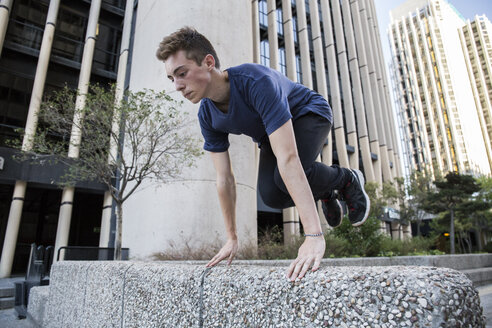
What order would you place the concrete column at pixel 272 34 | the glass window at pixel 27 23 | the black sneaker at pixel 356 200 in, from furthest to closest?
the concrete column at pixel 272 34, the glass window at pixel 27 23, the black sneaker at pixel 356 200

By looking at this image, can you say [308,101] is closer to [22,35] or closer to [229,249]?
[229,249]

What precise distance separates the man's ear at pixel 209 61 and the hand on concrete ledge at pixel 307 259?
1199 millimetres

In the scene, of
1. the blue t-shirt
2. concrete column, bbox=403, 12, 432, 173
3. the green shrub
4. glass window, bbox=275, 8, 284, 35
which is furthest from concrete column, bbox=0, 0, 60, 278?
concrete column, bbox=403, 12, 432, 173

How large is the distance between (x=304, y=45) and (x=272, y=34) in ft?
9.75

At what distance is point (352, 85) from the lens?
25062 millimetres

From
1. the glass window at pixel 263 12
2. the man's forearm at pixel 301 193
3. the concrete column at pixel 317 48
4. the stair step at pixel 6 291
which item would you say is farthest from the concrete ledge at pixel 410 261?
the glass window at pixel 263 12

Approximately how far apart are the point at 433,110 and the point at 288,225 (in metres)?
64.6

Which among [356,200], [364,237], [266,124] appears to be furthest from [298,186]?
[364,237]

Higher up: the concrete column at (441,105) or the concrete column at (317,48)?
the concrete column at (441,105)

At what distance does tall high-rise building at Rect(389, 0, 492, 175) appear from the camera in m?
63.8

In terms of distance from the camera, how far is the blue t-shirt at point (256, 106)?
1711mm

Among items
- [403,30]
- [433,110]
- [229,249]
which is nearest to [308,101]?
[229,249]

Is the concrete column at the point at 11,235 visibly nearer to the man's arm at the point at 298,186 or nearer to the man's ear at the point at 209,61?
the man's ear at the point at 209,61

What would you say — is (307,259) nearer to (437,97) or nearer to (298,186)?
(298,186)
